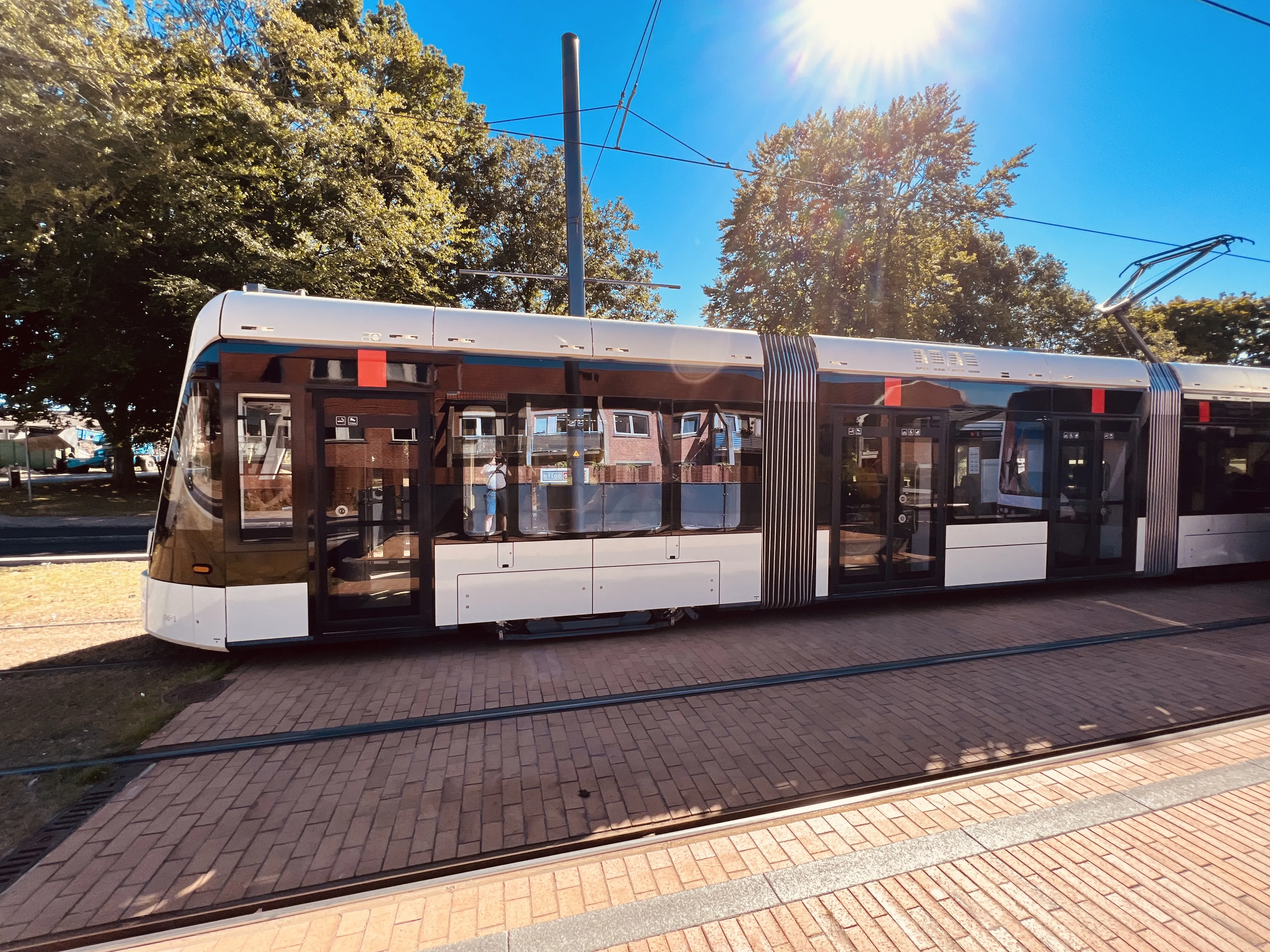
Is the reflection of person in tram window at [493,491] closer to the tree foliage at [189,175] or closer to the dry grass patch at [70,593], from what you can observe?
the dry grass patch at [70,593]

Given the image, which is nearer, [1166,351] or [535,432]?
[535,432]

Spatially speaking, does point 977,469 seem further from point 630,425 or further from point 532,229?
point 532,229

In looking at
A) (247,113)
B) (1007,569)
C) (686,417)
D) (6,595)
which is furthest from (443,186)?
(1007,569)

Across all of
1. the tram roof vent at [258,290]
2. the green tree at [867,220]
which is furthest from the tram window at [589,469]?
the green tree at [867,220]

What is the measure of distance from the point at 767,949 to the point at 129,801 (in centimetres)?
372

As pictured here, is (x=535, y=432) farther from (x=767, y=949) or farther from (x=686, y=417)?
(x=767, y=949)

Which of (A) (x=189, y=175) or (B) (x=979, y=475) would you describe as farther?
(A) (x=189, y=175)

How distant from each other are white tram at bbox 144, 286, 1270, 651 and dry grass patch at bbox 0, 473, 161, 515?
17072mm

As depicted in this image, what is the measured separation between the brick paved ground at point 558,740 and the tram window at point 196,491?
118cm

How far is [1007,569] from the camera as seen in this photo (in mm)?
7379

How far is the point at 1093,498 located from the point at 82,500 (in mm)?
28870

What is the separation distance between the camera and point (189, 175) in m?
14.6

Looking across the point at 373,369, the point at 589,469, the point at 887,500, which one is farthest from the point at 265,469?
the point at 887,500

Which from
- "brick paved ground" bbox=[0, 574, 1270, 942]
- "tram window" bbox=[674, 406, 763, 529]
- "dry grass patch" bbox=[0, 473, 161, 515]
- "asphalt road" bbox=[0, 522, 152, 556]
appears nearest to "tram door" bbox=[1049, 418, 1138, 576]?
"brick paved ground" bbox=[0, 574, 1270, 942]
